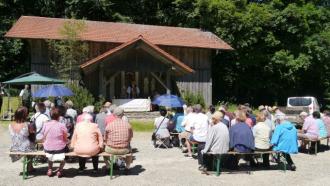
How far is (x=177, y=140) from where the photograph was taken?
1625 cm

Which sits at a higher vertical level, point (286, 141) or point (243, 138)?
point (243, 138)

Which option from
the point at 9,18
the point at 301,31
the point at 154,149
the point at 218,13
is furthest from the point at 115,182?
the point at 9,18

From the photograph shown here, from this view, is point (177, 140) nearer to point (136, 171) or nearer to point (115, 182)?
point (136, 171)

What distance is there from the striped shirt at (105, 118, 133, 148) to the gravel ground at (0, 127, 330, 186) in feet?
2.60

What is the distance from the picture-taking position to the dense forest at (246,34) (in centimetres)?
3528

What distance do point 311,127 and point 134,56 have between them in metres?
14.0

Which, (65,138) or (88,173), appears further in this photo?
(88,173)

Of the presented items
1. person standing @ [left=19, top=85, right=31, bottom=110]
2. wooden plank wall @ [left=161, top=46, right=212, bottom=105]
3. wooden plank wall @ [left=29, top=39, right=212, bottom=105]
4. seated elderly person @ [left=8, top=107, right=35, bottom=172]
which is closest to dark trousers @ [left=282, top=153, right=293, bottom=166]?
seated elderly person @ [left=8, top=107, right=35, bottom=172]

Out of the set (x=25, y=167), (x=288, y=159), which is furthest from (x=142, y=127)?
(x=25, y=167)

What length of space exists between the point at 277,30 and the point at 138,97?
14.2 meters

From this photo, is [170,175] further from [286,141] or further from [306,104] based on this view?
[306,104]

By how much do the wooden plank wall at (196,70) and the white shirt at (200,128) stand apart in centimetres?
1733

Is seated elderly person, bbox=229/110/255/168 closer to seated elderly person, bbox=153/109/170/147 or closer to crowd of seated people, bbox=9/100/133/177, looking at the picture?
crowd of seated people, bbox=9/100/133/177

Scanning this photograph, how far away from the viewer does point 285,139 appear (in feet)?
40.0
